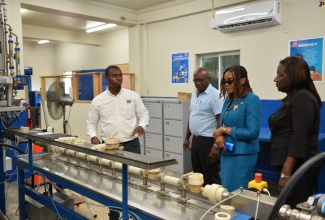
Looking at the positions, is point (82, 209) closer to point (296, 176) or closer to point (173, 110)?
point (173, 110)

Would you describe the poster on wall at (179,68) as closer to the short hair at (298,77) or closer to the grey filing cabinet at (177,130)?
the grey filing cabinet at (177,130)

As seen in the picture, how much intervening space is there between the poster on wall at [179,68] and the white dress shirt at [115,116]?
256cm

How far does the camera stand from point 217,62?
15.3 feet

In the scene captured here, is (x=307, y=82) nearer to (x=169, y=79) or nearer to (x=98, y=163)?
(x=98, y=163)

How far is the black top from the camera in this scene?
160 cm

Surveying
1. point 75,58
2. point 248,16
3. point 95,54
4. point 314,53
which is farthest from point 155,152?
point 75,58

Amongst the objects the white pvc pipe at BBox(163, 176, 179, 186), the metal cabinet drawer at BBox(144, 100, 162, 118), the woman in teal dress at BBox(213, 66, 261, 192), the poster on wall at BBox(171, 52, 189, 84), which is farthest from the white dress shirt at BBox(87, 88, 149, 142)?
the poster on wall at BBox(171, 52, 189, 84)

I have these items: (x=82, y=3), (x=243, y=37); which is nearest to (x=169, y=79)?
(x=243, y=37)

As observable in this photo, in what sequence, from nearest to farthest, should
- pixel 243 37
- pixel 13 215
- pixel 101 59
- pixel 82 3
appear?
1. pixel 13 215
2. pixel 243 37
3. pixel 82 3
4. pixel 101 59

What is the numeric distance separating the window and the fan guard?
7.76 feet

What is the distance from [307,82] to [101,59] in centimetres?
734

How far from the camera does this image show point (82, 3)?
4.67 metres

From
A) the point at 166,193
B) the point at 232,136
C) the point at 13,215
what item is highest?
the point at 232,136

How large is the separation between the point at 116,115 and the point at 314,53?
261 centimetres
